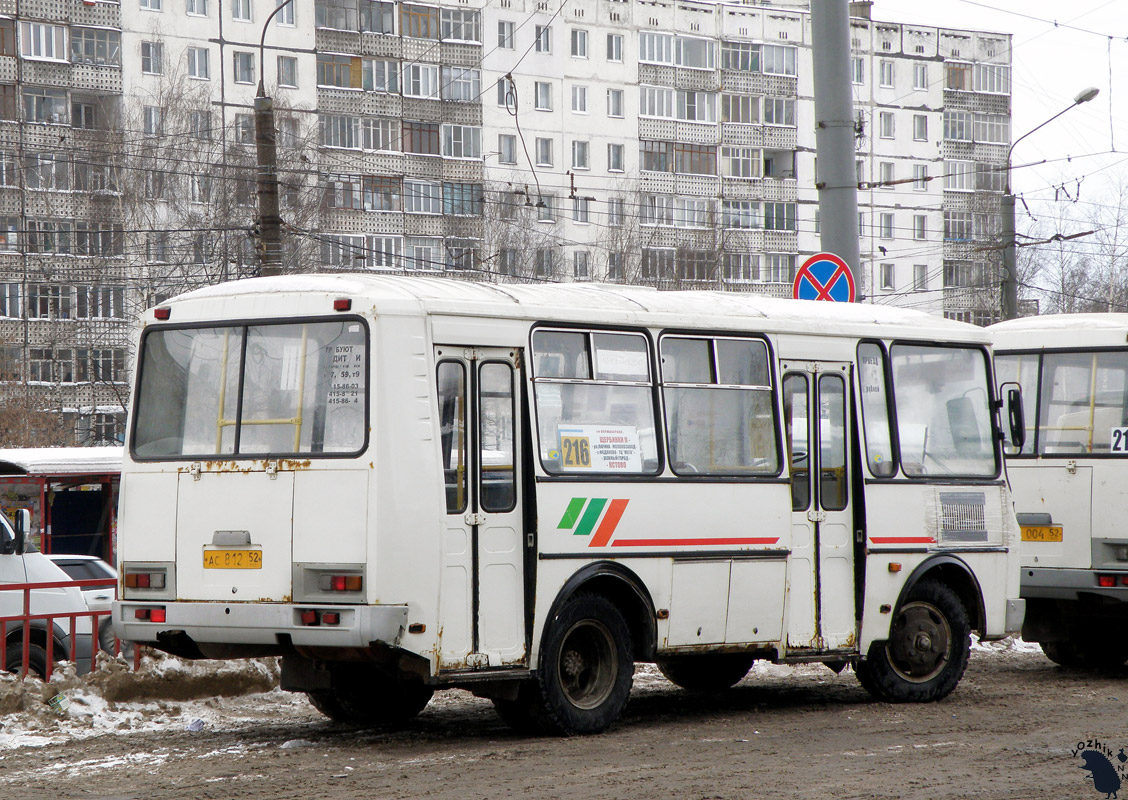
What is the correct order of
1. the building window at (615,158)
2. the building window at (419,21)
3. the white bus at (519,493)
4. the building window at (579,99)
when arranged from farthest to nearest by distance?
the building window at (615,158) → the building window at (579,99) → the building window at (419,21) → the white bus at (519,493)

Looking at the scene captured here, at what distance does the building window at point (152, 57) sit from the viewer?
2272 inches

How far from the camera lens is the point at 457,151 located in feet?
213

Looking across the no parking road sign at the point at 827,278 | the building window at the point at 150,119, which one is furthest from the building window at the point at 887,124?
the no parking road sign at the point at 827,278

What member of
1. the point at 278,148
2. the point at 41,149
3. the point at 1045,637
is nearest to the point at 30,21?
the point at 41,149

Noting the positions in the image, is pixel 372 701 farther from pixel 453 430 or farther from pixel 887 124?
pixel 887 124

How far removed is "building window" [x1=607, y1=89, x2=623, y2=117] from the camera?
6988cm

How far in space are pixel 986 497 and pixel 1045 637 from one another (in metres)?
2.50

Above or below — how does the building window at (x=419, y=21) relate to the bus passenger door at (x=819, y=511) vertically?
above

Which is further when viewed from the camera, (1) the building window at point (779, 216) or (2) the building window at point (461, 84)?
(1) the building window at point (779, 216)

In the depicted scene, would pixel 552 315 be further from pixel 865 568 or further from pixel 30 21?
pixel 30 21

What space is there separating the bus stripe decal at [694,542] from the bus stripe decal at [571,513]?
0.34 m

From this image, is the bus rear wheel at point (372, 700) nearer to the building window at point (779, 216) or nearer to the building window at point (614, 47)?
the building window at point (614, 47)

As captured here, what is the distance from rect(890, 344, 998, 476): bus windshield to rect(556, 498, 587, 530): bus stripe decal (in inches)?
123

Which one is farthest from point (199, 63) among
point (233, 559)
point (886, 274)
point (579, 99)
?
point (233, 559)
